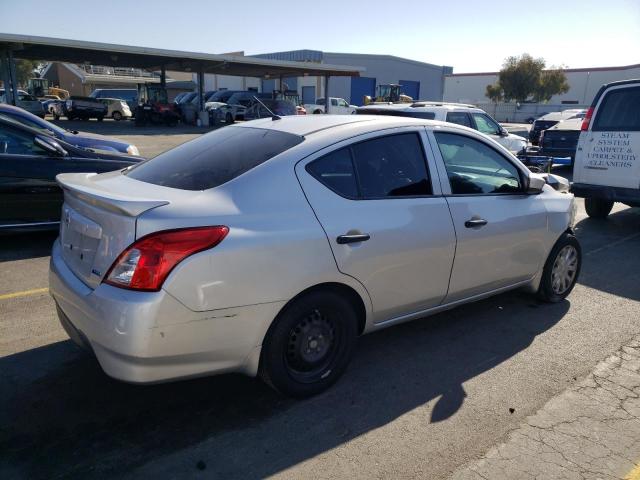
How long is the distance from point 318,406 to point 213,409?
24.6 inches

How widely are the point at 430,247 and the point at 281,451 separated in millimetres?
1625

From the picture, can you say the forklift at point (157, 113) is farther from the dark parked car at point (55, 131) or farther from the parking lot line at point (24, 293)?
the parking lot line at point (24, 293)

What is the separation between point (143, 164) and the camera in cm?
369

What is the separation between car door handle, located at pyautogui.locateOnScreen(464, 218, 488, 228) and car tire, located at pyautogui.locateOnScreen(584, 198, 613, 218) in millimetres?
5911

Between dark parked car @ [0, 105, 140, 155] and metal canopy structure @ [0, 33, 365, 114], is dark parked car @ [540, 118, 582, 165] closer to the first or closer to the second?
dark parked car @ [0, 105, 140, 155]

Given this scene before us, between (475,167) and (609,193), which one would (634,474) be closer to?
(475,167)

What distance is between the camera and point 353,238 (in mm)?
3070

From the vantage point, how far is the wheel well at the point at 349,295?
2992mm

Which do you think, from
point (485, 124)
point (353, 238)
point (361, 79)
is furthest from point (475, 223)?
point (361, 79)

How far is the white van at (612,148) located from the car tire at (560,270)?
3.14 m

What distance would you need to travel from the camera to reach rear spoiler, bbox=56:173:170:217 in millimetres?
2584

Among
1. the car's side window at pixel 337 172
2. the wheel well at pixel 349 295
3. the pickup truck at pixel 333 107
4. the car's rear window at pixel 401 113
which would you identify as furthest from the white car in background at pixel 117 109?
the wheel well at pixel 349 295

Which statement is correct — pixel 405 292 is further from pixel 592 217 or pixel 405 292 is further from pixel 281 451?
pixel 592 217

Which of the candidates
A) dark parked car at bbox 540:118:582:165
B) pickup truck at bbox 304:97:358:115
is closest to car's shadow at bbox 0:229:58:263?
dark parked car at bbox 540:118:582:165
